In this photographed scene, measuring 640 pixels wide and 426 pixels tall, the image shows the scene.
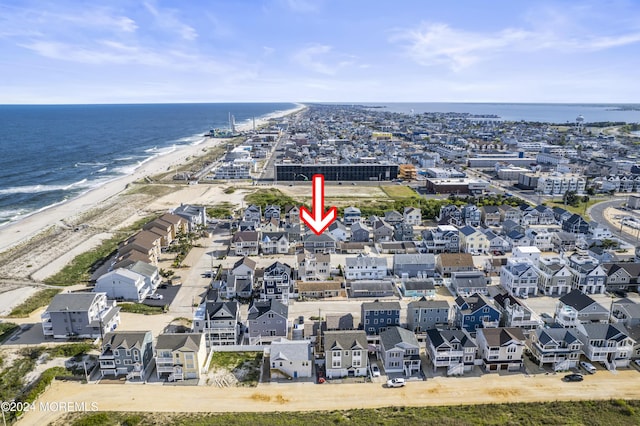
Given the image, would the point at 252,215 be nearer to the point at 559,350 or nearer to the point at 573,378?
the point at 559,350

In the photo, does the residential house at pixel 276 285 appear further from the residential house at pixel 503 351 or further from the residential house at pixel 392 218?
the residential house at pixel 392 218

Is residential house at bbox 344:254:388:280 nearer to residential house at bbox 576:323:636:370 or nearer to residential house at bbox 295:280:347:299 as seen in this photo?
residential house at bbox 295:280:347:299

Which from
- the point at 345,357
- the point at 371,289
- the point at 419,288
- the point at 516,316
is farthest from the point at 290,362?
the point at 516,316

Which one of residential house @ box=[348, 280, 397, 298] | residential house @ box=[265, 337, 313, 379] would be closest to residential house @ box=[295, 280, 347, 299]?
residential house @ box=[348, 280, 397, 298]

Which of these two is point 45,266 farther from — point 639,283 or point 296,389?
point 639,283

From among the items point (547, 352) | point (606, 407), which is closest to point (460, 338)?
point (547, 352)
